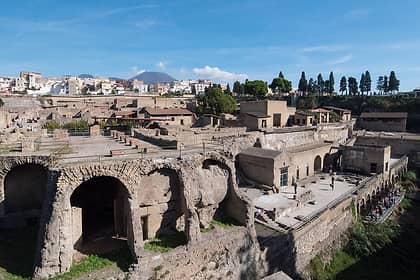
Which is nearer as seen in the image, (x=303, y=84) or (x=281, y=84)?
(x=281, y=84)

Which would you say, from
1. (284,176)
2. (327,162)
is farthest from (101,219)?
(327,162)

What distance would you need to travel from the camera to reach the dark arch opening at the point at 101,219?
12094 mm

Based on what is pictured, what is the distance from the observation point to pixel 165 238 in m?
13.3

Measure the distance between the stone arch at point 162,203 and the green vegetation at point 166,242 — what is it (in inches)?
11.5

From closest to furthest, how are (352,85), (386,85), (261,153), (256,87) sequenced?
(261,153), (256,87), (386,85), (352,85)

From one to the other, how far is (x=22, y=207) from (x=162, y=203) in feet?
22.7

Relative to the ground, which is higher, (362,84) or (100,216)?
(362,84)

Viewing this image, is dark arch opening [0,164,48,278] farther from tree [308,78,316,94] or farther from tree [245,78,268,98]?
tree [308,78,316,94]

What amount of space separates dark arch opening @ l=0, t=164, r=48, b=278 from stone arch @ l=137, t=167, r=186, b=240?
4.84 meters

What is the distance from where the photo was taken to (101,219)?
15.6 metres

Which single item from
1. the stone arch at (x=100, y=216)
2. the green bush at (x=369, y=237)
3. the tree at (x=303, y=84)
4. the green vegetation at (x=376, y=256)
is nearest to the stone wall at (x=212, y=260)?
the stone arch at (x=100, y=216)

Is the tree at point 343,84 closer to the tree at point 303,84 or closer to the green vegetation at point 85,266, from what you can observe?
the tree at point 303,84

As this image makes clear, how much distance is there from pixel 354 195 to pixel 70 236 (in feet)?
63.6

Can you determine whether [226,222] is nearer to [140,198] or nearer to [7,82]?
[140,198]
